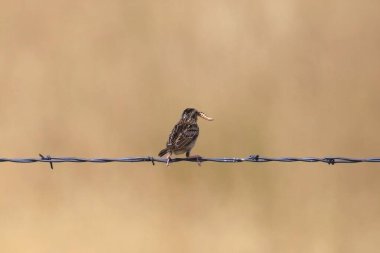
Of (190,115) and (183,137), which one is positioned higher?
(190,115)

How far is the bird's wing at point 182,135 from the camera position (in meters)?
10.4

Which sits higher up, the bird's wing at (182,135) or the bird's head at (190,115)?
the bird's head at (190,115)

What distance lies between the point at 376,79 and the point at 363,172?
1666 mm

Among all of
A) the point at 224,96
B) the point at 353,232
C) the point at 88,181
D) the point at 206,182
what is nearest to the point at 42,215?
the point at 88,181

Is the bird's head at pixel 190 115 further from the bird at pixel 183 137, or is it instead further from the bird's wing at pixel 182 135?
the bird's wing at pixel 182 135

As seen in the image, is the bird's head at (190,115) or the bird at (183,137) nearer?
the bird at (183,137)

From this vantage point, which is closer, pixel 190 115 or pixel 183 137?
pixel 183 137

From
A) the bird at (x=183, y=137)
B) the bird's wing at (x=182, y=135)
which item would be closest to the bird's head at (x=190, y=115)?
the bird at (x=183, y=137)

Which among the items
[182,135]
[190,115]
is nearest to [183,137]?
[182,135]

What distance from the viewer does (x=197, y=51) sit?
14.5m

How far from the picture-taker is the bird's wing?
1040 centimetres

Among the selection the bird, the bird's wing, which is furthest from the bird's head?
the bird's wing

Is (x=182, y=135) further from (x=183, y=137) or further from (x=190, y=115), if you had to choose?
(x=190, y=115)

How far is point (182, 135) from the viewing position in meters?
10.6
